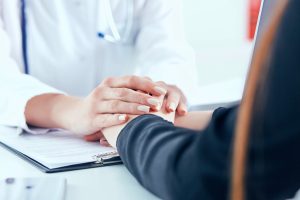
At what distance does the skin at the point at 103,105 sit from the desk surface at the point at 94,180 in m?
0.12

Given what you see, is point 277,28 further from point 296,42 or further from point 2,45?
point 2,45

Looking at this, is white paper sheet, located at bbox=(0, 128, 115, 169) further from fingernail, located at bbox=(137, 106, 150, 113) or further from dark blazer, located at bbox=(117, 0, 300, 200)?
dark blazer, located at bbox=(117, 0, 300, 200)

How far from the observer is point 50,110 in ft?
2.99

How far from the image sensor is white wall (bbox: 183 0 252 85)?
1.98 meters

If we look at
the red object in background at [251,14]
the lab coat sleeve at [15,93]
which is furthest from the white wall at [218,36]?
the lab coat sleeve at [15,93]

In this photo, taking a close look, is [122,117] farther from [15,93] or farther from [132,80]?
[15,93]

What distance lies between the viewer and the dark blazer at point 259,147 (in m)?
0.38

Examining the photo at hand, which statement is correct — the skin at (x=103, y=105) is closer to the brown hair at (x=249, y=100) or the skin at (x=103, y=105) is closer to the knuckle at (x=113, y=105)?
the knuckle at (x=113, y=105)

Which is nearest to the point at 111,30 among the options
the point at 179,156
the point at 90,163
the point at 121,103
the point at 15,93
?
the point at 15,93

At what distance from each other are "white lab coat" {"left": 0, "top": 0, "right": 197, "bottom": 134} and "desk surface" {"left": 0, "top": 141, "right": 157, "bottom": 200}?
1.57 feet

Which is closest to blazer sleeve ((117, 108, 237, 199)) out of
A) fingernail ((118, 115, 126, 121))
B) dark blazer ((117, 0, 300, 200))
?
dark blazer ((117, 0, 300, 200))

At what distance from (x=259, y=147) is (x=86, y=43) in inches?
36.7

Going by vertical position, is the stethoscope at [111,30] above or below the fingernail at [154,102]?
above

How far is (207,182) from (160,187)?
11cm
